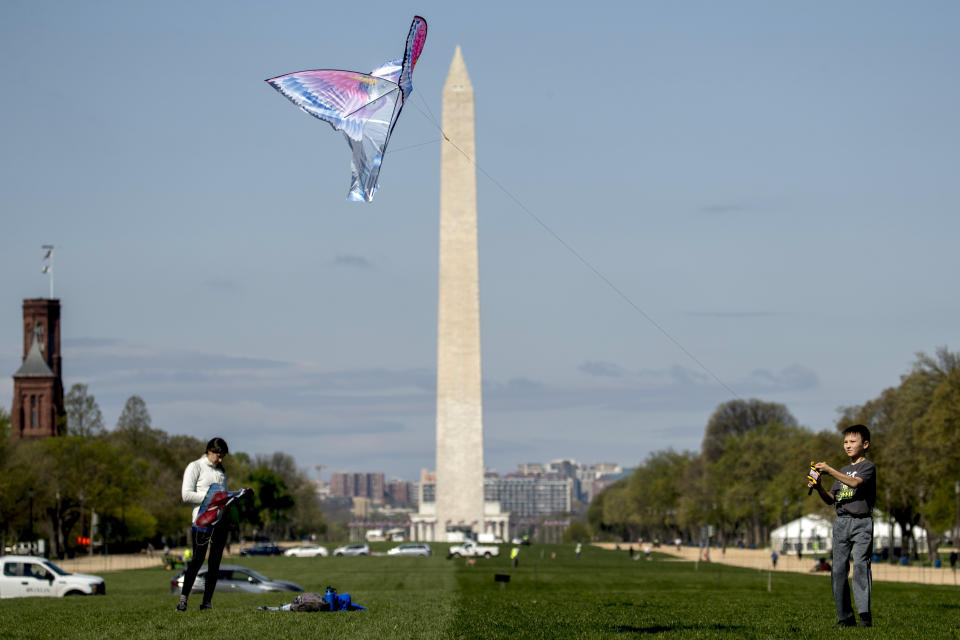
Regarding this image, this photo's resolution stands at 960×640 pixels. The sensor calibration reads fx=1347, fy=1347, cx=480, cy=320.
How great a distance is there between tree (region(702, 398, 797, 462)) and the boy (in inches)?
4902

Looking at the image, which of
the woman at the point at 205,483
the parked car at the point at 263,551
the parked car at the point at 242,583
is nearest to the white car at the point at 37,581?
the parked car at the point at 242,583

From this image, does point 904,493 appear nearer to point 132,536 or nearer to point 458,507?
point 458,507

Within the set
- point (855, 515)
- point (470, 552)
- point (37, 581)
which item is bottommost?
point (470, 552)

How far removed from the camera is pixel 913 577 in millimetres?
59625

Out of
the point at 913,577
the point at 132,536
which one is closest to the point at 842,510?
the point at 913,577

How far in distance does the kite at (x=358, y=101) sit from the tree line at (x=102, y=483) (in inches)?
2498

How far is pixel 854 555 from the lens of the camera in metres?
13.6

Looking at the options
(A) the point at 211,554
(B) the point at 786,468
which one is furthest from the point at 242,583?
(B) the point at 786,468

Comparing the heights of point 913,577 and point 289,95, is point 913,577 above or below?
below

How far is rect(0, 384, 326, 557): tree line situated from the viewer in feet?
273

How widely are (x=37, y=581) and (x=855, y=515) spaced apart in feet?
83.4

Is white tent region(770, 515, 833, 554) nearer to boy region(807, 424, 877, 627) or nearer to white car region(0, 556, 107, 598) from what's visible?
white car region(0, 556, 107, 598)

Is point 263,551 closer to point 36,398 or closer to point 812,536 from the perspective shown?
point 36,398

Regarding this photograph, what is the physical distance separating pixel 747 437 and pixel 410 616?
11424cm
